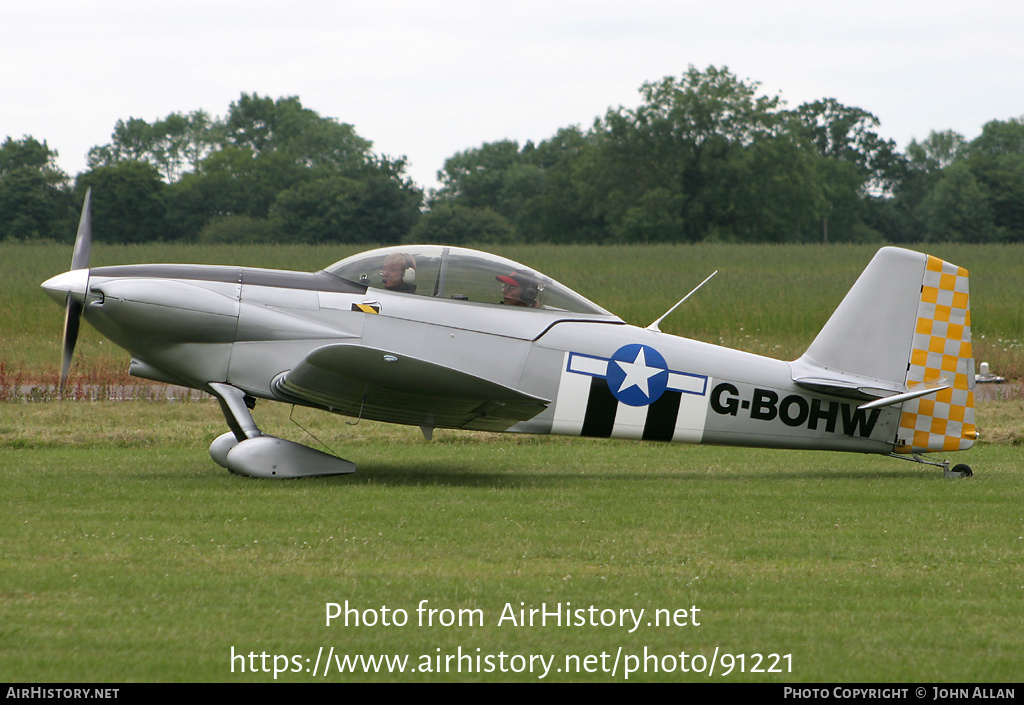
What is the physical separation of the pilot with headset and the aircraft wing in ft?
3.05

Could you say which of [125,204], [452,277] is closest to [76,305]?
[452,277]

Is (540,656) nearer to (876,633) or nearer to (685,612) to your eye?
(685,612)

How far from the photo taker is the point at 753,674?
3814 mm

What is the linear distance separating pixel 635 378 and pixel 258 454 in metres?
3.16

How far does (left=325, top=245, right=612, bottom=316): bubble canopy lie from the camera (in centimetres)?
876

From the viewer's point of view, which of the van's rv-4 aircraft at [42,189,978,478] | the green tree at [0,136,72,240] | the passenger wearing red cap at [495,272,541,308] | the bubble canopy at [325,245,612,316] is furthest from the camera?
the green tree at [0,136,72,240]

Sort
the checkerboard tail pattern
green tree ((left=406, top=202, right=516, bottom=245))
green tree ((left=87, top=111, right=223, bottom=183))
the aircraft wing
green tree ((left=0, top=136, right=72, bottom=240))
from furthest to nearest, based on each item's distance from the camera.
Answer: green tree ((left=87, top=111, right=223, bottom=183)), green tree ((left=0, top=136, right=72, bottom=240)), green tree ((left=406, top=202, right=516, bottom=245)), the checkerboard tail pattern, the aircraft wing

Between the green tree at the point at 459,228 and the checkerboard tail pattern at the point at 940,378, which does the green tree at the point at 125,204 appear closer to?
the green tree at the point at 459,228

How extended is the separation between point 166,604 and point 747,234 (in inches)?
2604

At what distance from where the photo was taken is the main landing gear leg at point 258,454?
825 centimetres

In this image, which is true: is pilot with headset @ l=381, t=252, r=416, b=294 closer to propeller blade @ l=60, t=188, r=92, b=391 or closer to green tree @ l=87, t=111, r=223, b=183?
propeller blade @ l=60, t=188, r=92, b=391

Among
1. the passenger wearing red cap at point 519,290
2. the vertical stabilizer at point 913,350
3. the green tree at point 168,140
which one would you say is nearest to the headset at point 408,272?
the passenger wearing red cap at point 519,290

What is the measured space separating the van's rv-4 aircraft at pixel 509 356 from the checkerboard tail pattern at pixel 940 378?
0.01 metres

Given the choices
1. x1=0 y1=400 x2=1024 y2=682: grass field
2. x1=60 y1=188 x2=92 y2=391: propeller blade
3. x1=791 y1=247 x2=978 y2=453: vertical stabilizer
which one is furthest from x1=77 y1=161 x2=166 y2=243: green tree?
x1=791 y1=247 x2=978 y2=453: vertical stabilizer
